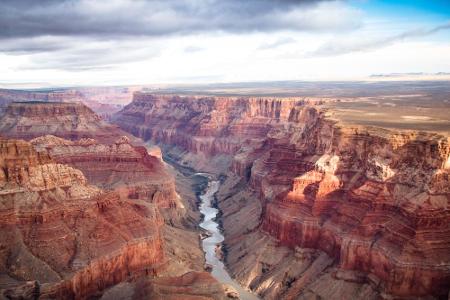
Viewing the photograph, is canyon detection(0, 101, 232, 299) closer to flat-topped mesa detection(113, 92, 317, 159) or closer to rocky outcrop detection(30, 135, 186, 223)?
rocky outcrop detection(30, 135, 186, 223)

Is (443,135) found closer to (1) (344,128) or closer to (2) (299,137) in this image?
(1) (344,128)

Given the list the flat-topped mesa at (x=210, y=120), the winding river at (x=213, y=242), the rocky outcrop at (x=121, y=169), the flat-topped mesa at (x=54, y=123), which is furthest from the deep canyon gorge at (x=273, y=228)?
the flat-topped mesa at (x=210, y=120)

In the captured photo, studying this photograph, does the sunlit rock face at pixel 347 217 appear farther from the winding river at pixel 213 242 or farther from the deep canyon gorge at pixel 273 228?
the winding river at pixel 213 242

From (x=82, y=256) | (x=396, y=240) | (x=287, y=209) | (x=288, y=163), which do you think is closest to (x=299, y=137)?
(x=288, y=163)

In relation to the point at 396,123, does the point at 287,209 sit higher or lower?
lower

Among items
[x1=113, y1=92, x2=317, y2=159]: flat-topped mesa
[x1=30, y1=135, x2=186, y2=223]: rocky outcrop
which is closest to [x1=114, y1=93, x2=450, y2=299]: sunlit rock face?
[x1=30, y1=135, x2=186, y2=223]: rocky outcrop

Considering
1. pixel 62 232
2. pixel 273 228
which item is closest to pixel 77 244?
pixel 62 232
